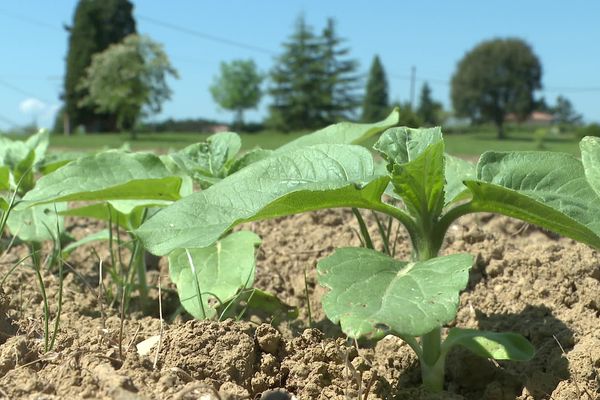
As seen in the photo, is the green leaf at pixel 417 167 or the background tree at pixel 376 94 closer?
the green leaf at pixel 417 167

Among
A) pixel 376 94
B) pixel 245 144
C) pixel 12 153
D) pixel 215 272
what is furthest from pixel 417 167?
pixel 376 94

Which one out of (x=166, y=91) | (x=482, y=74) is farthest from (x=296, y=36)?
(x=166, y=91)

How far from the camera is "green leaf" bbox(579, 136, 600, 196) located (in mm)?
1277

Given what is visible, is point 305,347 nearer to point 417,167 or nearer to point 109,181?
point 417,167

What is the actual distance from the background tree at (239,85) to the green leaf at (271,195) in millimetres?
67121

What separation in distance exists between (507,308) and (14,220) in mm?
1503

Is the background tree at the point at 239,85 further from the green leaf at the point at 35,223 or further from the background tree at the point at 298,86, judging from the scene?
the green leaf at the point at 35,223

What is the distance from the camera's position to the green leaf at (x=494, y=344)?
132 cm

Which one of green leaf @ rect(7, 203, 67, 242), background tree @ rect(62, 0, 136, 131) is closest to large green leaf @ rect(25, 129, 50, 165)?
green leaf @ rect(7, 203, 67, 242)

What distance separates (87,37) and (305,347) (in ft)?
156

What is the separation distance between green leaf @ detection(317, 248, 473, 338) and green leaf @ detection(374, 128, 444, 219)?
15cm

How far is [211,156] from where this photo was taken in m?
1.99

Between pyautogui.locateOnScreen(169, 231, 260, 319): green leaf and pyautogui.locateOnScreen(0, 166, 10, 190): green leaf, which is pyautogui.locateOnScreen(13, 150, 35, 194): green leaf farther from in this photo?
pyautogui.locateOnScreen(169, 231, 260, 319): green leaf

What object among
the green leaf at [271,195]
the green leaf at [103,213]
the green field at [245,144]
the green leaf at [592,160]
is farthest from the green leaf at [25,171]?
the green field at [245,144]
